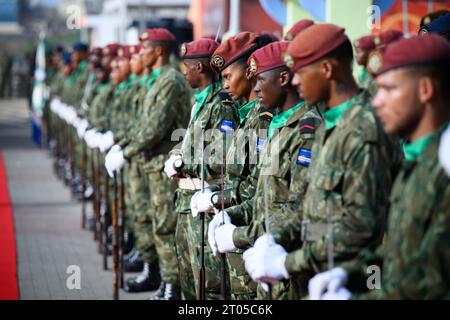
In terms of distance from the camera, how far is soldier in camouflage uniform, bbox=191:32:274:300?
18.4 ft

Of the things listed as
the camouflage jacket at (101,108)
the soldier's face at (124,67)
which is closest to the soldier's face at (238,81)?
the soldier's face at (124,67)

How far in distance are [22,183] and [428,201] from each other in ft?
50.0

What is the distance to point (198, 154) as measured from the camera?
6617 mm

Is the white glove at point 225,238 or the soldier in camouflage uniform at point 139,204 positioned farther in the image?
the soldier in camouflage uniform at point 139,204

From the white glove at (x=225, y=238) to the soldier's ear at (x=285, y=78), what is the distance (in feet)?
2.61

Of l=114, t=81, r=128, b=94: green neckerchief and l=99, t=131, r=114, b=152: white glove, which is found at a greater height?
l=114, t=81, r=128, b=94: green neckerchief

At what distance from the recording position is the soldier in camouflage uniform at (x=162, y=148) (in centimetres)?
827

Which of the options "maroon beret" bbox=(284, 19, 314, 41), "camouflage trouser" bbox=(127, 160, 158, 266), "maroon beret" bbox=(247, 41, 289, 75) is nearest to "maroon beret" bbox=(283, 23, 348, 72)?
"maroon beret" bbox=(247, 41, 289, 75)

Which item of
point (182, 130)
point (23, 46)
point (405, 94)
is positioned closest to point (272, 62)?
point (405, 94)

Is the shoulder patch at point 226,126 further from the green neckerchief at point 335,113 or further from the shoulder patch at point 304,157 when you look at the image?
the green neckerchief at point 335,113

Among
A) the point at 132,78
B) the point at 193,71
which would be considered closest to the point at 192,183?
the point at 193,71

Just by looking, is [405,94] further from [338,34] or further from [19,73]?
[19,73]

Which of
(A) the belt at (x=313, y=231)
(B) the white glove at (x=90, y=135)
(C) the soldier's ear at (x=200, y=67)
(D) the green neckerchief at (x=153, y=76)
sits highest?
(C) the soldier's ear at (x=200, y=67)

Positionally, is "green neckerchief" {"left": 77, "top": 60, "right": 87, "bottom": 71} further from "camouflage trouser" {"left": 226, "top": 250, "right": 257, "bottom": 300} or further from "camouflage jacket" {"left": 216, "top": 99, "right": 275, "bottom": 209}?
"camouflage trouser" {"left": 226, "top": 250, "right": 257, "bottom": 300}
